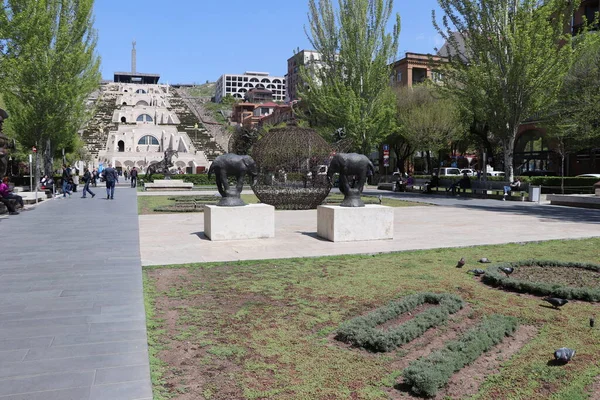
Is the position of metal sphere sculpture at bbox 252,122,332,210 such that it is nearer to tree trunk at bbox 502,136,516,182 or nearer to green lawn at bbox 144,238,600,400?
green lawn at bbox 144,238,600,400

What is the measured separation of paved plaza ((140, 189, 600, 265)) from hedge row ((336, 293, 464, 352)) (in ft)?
11.0

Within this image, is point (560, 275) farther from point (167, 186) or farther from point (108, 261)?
point (167, 186)

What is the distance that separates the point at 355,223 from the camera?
9.98 meters

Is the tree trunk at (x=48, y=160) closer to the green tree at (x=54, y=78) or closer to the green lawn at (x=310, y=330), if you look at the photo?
the green tree at (x=54, y=78)

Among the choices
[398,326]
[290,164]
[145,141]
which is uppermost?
[145,141]

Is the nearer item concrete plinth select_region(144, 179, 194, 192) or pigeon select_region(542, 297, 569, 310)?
pigeon select_region(542, 297, 569, 310)

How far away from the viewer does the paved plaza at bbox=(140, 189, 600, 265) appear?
8.73 metres

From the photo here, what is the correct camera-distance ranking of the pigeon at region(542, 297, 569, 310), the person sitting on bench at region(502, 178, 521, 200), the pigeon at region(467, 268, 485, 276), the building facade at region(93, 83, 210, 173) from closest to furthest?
the pigeon at region(542, 297, 569, 310) → the pigeon at region(467, 268, 485, 276) → the person sitting on bench at region(502, 178, 521, 200) → the building facade at region(93, 83, 210, 173)

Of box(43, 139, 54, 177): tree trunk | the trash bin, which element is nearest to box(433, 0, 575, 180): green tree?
the trash bin

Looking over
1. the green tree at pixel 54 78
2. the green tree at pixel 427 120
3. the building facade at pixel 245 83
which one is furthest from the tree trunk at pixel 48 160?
the building facade at pixel 245 83

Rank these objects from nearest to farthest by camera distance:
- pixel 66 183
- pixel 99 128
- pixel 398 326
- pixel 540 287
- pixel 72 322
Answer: pixel 398 326 → pixel 72 322 → pixel 540 287 → pixel 66 183 → pixel 99 128

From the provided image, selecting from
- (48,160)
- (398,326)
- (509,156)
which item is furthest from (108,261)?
(48,160)

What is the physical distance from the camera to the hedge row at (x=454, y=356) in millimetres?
3287

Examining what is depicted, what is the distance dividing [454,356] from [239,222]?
6.95m
